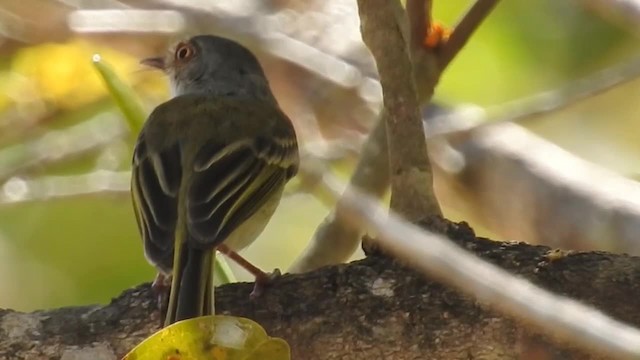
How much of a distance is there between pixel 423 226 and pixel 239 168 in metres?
0.89

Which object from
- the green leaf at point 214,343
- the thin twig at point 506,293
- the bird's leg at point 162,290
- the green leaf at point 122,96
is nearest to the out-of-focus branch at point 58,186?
the green leaf at point 122,96

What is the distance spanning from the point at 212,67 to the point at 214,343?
88.6 inches

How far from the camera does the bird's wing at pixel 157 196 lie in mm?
2852

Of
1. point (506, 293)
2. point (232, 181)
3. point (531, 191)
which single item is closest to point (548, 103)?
point (531, 191)

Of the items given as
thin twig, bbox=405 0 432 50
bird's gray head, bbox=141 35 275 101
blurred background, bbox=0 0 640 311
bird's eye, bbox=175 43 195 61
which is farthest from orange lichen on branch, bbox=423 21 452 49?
bird's eye, bbox=175 43 195 61

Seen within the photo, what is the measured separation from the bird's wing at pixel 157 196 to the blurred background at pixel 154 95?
2.06ft

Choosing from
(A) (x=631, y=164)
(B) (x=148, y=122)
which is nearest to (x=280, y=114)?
(B) (x=148, y=122)

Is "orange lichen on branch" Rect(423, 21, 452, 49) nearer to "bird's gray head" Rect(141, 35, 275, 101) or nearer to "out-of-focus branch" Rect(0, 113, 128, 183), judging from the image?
"bird's gray head" Rect(141, 35, 275, 101)

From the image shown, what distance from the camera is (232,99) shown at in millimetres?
4023

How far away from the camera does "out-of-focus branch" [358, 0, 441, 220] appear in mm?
2697

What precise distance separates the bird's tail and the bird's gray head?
1518mm

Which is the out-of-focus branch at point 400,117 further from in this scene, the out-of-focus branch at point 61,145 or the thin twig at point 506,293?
the out-of-focus branch at point 61,145

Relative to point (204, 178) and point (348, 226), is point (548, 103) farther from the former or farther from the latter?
point (204, 178)

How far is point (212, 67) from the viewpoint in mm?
4402
